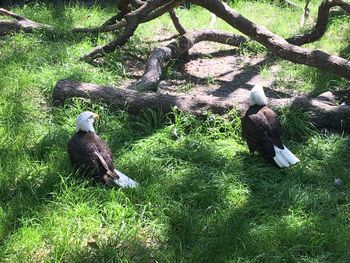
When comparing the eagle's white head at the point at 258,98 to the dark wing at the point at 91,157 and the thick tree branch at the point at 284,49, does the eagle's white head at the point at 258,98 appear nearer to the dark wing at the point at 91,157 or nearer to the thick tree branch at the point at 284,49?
the thick tree branch at the point at 284,49

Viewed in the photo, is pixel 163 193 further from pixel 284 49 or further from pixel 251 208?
pixel 284 49

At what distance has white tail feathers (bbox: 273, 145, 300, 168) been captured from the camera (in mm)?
4320

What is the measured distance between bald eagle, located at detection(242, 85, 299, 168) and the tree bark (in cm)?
38

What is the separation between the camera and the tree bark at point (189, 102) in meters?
5.00

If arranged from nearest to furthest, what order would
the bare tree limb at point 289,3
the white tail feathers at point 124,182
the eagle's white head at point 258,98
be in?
the white tail feathers at point 124,182, the eagle's white head at point 258,98, the bare tree limb at point 289,3

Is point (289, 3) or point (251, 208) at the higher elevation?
point (289, 3)

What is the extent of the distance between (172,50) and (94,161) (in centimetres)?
314

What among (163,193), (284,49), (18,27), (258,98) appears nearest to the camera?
(163,193)

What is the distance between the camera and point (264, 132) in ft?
14.7

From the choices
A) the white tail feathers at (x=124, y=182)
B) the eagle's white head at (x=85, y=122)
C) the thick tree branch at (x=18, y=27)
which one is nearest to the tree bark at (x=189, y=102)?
the eagle's white head at (x=85, y=122)

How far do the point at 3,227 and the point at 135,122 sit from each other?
1937 mm

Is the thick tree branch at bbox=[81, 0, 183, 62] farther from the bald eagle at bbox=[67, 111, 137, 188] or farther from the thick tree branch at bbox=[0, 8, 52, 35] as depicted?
the bald eagle at bbox=[67, 111, 137, 188]

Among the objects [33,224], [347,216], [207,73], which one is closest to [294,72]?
[207,73]

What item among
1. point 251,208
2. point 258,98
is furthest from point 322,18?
point 251,208
